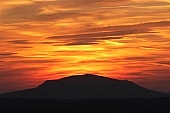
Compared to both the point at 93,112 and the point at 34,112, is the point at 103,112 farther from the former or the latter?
the point at 34,112

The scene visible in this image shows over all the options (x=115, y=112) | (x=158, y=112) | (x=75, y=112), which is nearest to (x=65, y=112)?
(x=75, y=112)

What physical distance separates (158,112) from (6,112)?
65.3 feet

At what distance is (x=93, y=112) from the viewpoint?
72375mm

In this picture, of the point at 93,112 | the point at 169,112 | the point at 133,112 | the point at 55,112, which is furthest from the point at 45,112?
the point at 169,112

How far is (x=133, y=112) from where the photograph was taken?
71312 mm

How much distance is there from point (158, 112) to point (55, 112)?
536 inches

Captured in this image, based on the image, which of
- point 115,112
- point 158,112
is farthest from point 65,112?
point 158,112

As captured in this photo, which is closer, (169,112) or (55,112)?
(169,112)

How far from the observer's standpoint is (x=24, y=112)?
73.1 meters

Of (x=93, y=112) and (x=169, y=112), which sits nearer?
(x=169, y=112)

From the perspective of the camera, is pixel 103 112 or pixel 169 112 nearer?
pixel 169 112

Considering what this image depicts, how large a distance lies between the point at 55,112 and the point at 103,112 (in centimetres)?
641

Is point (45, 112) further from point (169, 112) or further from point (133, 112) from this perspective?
point (169, 112)

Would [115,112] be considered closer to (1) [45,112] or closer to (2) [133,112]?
(2) [133,112]
